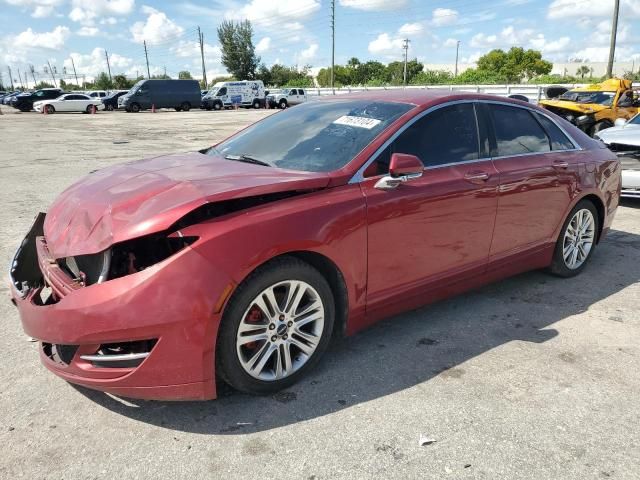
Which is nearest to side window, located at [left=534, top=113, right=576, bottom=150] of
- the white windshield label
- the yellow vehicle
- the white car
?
the white windshield label

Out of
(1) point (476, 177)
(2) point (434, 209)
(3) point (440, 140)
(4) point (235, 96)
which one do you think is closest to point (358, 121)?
(3) point (440, 140)

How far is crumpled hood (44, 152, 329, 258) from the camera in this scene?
8.14ft

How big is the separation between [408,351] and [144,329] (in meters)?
1.74

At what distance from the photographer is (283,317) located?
2.78m

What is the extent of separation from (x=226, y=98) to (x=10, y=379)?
44241 mm

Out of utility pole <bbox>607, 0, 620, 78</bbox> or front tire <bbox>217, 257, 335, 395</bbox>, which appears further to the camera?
utility pole <bbox>607, 0, 620, 78</bbox>

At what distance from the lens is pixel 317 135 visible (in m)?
3.45

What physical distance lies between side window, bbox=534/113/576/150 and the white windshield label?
1.77m

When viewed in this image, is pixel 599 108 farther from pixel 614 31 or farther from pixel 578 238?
pixel 614 31

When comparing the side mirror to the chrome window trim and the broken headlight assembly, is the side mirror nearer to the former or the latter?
the chrome window trim

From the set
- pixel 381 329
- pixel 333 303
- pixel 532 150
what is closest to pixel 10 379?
pixel 333 303

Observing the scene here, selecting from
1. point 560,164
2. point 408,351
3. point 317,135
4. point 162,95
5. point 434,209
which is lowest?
point 408,351

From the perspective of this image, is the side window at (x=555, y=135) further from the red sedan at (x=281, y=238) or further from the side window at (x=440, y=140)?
the side window at (x=440, y=140)

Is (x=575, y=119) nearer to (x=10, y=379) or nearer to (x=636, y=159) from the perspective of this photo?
(x=636, y=159)
